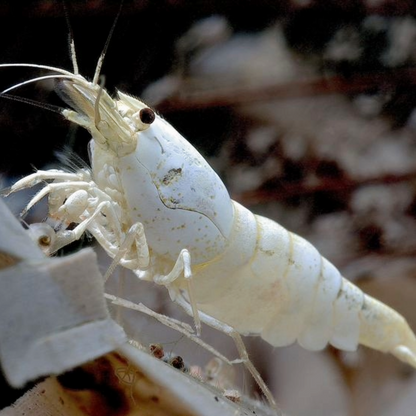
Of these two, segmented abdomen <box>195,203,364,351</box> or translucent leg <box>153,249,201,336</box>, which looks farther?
segmented abdomen <box>195,203,364,351</box>

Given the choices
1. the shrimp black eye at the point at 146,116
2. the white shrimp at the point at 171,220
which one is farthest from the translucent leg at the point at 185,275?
the shrimp black eye at the point at 146,116

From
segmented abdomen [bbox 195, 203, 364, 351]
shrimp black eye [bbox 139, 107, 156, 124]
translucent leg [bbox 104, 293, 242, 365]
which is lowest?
segmented abdomen [bbox 195, 203, 364, 351]

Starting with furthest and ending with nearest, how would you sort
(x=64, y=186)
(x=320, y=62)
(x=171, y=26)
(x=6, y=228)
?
(x=320, y=62) → (x=171, y=26) → (x=64, y=186) → (x=6, y=228)

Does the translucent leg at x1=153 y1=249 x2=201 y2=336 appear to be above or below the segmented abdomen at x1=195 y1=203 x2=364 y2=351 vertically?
above

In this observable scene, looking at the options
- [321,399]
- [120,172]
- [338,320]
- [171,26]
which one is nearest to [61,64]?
[171,26]

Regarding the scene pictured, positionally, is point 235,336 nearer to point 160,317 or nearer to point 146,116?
point 160,317

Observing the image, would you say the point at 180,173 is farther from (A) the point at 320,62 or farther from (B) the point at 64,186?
(A) the point at 320,62

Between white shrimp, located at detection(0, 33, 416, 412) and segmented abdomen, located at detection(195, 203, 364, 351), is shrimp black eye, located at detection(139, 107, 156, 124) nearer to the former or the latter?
white shrimp, located at detection(0, 33, 416, 412)

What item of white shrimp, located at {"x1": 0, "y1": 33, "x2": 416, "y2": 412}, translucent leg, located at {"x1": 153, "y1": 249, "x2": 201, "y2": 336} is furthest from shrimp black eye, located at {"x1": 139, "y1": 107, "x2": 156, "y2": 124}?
translucent leg, located at {"x1": 153, "y1": 249, "x2": 201, "y2": 336}
